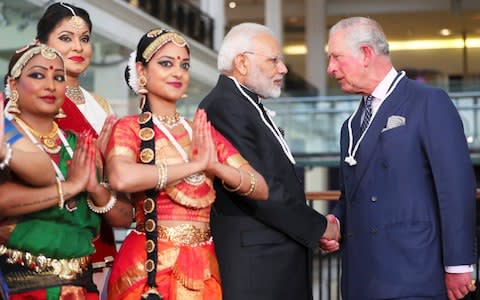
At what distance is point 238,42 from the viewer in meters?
3.49

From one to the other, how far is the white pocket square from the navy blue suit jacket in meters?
0.01

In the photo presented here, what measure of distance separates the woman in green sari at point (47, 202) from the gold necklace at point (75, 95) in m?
0.51

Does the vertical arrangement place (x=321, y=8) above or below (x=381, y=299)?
above

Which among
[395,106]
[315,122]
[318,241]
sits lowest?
[318,241]

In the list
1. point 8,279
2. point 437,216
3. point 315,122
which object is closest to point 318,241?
point 437,216

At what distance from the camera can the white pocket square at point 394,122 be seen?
3484 mm

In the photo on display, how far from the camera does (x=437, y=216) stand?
3.43 metres

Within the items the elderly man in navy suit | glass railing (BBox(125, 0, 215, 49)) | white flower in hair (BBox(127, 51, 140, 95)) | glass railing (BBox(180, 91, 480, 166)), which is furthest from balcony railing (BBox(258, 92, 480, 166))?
white flower in hair (BBox(127, 51, 140, 95))

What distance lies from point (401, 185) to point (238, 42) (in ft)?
2.68

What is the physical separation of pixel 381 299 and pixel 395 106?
0.73 m

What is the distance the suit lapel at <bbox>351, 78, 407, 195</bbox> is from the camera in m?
3.53

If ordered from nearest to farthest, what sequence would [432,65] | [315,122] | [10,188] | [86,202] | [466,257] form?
[10,188] < [86,202] < [466,257] < [315,122] < [432,65]

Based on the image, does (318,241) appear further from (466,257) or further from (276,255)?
(466,257)

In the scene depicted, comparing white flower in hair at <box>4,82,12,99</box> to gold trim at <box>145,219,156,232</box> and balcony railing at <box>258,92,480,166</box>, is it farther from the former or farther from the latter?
Result: balcony railing at <box>258,92,480,166</box>
